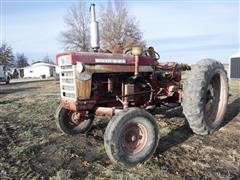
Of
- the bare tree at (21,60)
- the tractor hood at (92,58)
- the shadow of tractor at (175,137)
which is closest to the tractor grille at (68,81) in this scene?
the tractor hood at (92,58)

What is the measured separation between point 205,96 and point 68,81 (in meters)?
2.47

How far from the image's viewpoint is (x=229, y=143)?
17.5 ft

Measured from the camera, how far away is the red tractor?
4.47 meters

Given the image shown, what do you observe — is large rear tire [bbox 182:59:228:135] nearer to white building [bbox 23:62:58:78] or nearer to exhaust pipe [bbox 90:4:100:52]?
exhaust pipe [bbox 90:4:100:52]

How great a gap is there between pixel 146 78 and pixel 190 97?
970 mm

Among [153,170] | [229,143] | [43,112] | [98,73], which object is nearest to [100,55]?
[98,73]

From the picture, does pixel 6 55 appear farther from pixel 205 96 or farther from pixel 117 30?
pixel 205 96

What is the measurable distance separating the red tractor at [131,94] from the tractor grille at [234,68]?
63.2 ft

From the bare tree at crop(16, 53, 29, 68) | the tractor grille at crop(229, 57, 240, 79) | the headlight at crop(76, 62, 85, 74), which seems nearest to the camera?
the headlight at crop(76, 62, 85, 74)

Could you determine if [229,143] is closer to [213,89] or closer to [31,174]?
[213,89]

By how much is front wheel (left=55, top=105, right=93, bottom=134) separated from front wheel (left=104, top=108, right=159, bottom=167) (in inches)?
64.2

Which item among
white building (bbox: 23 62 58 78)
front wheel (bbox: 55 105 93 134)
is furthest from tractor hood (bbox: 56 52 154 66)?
white building (bbox: 23 62 58 78)

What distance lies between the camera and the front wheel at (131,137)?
4.22 metres

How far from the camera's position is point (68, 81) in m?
5.04
